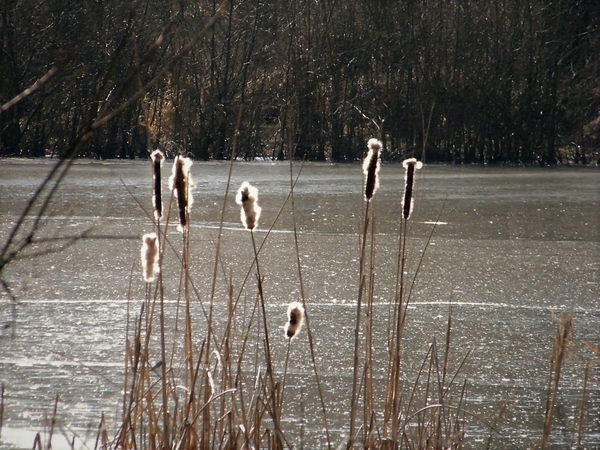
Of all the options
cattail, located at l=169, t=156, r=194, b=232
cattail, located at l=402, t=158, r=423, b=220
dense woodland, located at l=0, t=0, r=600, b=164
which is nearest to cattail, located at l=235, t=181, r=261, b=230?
cattail, located at l=169, t=156, r=194, b=232

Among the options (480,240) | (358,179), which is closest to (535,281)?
(480,240)

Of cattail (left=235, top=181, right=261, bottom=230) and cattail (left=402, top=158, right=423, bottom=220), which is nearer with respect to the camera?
cattail (left=235, top=181, right=261, bottom=230)

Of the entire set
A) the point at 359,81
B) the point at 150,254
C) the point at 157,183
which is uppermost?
the point at 359,81

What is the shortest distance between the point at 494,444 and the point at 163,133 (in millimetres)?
12586

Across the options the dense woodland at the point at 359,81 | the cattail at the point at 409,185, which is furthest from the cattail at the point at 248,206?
the dense woodland at the point at 359,81

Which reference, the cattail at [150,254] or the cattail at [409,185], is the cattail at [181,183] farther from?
the cattail at [409,185]

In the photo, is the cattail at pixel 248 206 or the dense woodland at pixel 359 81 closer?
the cattail at pixel 248 206

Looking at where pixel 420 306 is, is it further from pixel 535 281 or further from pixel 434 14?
pixel 434 14

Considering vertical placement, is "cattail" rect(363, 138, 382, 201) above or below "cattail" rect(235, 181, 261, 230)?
above

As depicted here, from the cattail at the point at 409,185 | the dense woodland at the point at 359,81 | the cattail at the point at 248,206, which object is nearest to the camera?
the cattail at the point at 248,206

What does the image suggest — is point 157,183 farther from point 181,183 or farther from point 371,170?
point 371,170

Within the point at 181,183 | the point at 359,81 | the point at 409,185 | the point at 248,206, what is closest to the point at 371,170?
the point at 409,185

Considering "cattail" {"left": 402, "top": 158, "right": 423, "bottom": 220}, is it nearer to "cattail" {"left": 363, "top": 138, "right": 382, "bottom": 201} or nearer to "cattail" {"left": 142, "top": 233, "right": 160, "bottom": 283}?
"cattail" {"left": 363, "top": 138, "right": 382, "bottom": 201}

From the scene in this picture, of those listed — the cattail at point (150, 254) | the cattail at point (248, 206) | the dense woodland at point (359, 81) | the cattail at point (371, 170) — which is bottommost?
the cattail at point (150, 254)
